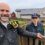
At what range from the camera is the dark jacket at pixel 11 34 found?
1.03m

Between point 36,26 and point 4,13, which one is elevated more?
point 4,13

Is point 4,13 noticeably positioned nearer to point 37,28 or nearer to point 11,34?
point 11,34

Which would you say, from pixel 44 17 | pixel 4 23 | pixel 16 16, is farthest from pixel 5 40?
pixel 44 17

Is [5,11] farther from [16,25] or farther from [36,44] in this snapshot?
[36,44]

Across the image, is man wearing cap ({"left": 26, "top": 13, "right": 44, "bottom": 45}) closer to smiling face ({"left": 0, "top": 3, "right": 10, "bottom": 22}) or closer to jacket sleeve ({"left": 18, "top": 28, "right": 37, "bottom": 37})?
jacket sleeve ({"left": 18, "top": 28, "right": 37, "bottom": 37})

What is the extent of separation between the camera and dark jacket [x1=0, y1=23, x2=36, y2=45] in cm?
103

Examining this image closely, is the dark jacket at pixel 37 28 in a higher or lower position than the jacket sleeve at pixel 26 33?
higher

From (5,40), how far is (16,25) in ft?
0.46

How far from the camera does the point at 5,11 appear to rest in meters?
1.05

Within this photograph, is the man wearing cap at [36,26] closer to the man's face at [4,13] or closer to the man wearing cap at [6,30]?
the man wearing cap at [6,30]

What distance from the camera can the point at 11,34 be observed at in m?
1.05

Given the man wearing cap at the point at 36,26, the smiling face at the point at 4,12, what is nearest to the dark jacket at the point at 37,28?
the man wearing cap at the point at 36,26

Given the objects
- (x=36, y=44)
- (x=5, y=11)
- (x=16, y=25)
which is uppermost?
(x=5, y=11)

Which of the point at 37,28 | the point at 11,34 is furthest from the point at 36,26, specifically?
the point at 11,34
